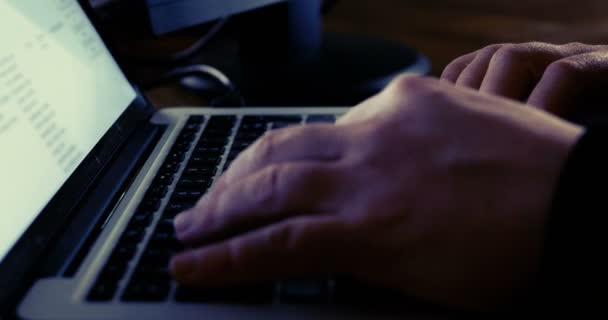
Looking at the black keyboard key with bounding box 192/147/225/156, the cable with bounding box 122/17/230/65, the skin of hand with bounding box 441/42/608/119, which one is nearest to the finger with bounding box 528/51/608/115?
the skin of hand with bounding box 441/42/608/119

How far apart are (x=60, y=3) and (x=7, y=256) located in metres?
0.26

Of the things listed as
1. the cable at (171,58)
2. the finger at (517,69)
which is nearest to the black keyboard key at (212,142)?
the finger at (517,69)

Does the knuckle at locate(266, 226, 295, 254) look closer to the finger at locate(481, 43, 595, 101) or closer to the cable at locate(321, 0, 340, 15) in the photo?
the finger at locate(481, 43, 595, 101)

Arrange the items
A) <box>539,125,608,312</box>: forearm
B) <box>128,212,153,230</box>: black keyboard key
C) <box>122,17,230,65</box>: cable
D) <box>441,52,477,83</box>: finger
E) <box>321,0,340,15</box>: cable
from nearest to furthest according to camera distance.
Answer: <box>539,125,608,312</box>: forearm → <box>128,212,153,230</box>: black keyboard key → <box>441,52,477,83</box>: finger → <box>122,17,230,65</box>: cable → <box>321,0,340,15</box>: cable

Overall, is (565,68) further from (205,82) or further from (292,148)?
(205,82)

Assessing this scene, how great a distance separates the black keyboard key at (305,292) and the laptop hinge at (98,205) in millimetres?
142

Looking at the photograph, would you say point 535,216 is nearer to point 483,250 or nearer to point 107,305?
point 483,250

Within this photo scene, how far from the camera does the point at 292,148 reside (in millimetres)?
345

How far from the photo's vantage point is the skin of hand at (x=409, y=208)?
0.92ft

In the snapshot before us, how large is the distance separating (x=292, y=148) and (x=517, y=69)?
0.20 m

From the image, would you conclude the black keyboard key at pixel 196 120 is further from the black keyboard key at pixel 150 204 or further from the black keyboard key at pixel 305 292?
the black keyboard key at pixel 305 292

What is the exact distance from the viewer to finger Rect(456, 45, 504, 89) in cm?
46

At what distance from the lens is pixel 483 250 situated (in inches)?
11.0

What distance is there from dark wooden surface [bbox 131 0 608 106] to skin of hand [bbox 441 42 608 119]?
0.97 feet
